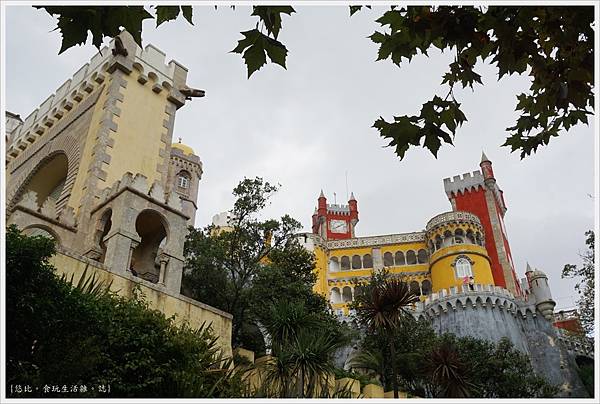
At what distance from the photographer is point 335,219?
68.4 metres

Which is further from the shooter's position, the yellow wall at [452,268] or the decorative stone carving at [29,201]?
the yellow wall at [452,268]

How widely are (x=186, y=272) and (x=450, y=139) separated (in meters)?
18.2

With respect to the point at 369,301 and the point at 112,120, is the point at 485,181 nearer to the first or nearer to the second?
the point at 369,301

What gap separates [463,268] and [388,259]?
406 inches

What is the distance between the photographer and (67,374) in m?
7.23

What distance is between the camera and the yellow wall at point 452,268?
43.9 meters

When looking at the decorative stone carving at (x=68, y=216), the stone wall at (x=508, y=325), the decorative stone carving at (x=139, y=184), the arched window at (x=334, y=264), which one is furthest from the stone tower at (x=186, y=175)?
the decorative stone carving at (x=139, y=184)

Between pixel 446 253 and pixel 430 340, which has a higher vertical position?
pixel 446 253

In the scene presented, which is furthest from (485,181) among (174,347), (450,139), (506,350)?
(450,139)

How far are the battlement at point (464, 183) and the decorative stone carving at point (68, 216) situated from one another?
4510 centimetres

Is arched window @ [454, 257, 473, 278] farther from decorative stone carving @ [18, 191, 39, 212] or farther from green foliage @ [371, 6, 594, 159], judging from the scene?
green foliage @ [371, 6, 594, 159]

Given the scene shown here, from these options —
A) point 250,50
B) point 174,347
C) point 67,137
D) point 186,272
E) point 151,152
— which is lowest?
point 174,347

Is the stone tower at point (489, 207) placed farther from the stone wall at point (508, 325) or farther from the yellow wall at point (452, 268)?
the stone wall at point (508, 325)

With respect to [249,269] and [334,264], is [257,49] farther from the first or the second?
[334,264]
